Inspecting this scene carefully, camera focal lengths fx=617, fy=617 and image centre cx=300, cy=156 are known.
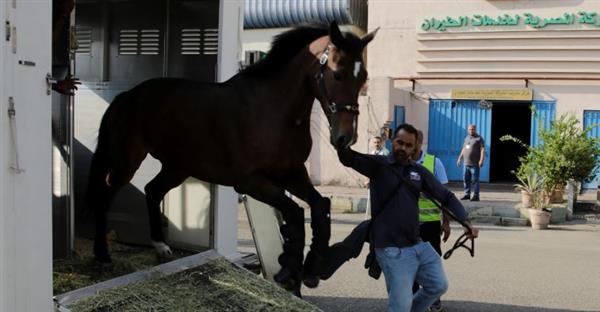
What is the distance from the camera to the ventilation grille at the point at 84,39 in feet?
21.5

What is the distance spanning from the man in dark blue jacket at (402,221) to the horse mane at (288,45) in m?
0.78

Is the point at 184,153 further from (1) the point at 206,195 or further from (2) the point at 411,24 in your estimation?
(2) the point at 411,24

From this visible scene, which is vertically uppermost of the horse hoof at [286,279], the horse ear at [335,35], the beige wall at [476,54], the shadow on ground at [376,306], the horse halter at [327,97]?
the beige wall at [476,54]

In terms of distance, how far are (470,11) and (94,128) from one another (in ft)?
48.7

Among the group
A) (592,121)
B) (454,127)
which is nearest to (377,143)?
(454,127)

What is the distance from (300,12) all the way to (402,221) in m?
17.6

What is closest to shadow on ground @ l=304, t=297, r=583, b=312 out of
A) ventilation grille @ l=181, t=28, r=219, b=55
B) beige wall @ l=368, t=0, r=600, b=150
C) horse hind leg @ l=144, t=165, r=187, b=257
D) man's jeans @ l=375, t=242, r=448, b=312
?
man's jeans @ l=375, t=242, r=448, b=312

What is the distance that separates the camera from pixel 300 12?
21109 mm

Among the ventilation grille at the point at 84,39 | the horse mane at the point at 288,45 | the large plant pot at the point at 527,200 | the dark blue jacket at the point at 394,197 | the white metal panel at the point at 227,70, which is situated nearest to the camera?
the horse mane at the point at 288,45

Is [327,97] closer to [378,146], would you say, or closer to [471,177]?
[378,146]

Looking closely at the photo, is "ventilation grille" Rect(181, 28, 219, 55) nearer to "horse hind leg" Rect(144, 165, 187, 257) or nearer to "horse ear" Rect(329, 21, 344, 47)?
"horse hind leg" Rect(144, 165, 187, 257)

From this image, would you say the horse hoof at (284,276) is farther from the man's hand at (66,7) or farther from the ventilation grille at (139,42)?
the ventilation grille at (139,42)

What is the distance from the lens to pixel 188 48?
6.00 metres
